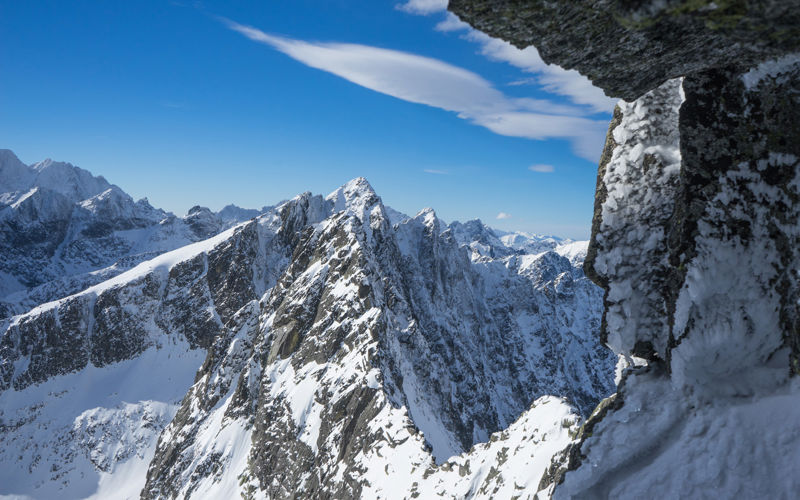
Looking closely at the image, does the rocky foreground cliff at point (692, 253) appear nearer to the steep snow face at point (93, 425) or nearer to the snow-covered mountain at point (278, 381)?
the snow-covered mountain at point (278, 381)

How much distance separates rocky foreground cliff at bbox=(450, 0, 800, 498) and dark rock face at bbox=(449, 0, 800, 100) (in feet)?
0.11

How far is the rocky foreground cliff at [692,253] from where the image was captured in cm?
684

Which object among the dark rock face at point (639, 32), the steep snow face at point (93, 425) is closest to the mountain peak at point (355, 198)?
the steep snow face at point (93, 425)

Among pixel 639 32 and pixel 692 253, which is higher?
pixel 639 32

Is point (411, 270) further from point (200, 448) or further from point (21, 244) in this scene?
point (21, 244)

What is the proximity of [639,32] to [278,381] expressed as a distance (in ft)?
178

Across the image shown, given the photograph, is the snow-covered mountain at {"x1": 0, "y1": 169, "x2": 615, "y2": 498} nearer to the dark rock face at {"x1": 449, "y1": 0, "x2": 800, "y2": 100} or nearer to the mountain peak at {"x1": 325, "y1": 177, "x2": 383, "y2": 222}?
the mountain peak at {"x1": 325, "y1": 177, "x2": 383, "y2": 222}

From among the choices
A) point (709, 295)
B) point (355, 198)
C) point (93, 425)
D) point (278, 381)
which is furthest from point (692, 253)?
point (355, 198)

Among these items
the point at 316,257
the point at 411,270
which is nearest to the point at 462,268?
the point at 411,270

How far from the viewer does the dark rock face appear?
455 cm

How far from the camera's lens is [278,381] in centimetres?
5219

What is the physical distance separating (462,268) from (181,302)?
95334 millimetres

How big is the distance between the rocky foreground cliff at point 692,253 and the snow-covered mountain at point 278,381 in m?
12.6

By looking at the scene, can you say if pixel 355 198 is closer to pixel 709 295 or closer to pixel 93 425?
pixel 93 425
